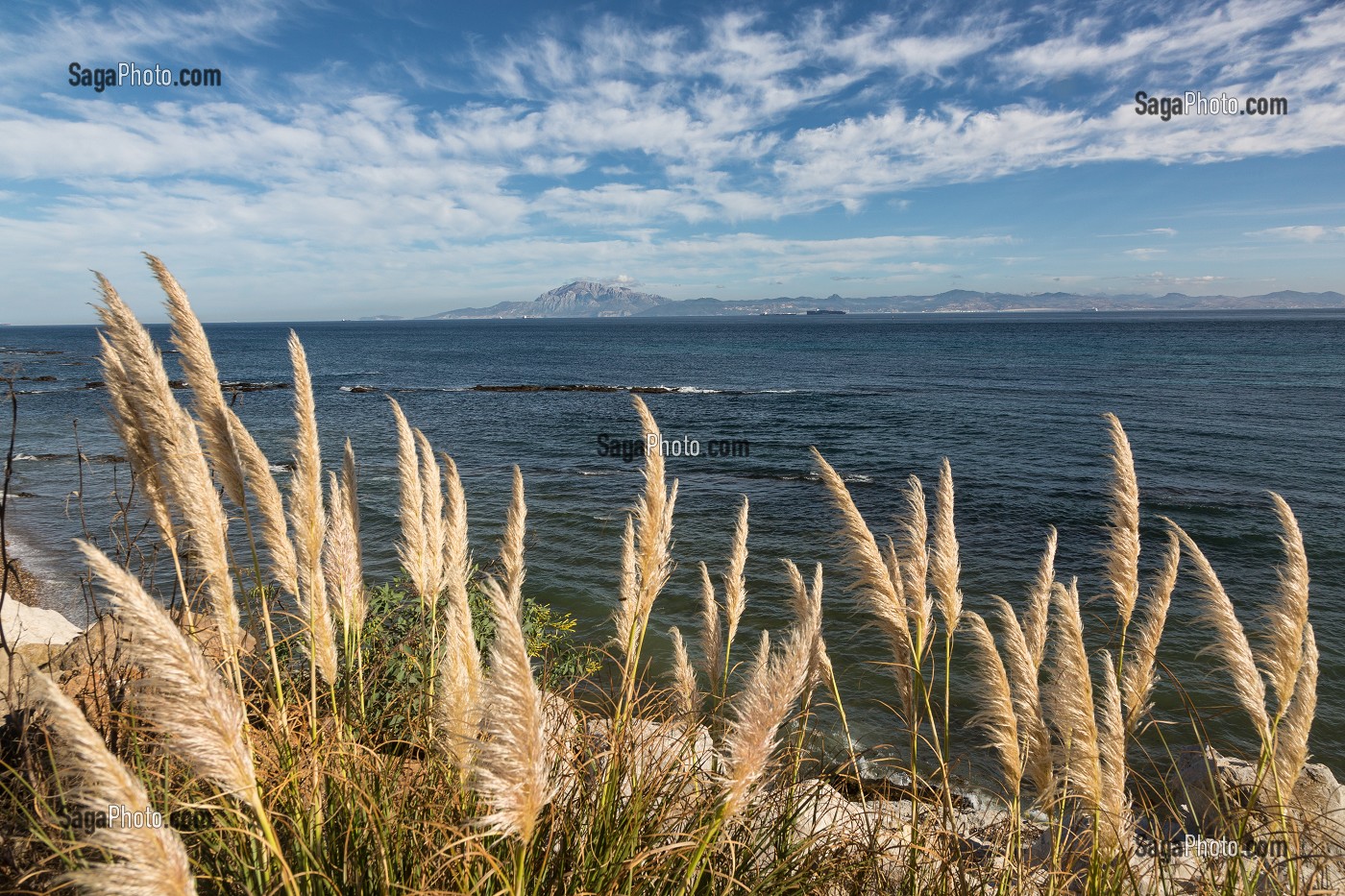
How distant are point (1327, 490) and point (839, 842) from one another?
2633 centimetres

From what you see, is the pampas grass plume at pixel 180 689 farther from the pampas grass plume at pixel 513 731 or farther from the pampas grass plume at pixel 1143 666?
the pampas grass plume at pixel 1143 666

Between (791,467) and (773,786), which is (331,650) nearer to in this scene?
(773,786)

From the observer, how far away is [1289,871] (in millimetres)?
3121

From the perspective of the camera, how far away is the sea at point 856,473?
1242 cm

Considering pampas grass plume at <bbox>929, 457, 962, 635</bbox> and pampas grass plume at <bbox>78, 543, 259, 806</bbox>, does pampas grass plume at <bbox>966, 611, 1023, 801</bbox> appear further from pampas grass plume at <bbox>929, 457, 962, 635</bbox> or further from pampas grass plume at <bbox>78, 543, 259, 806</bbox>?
pampas grass plume at <bbox>78, 543, 259, 806</bbox>

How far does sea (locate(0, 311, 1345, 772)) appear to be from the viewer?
40.7 ft

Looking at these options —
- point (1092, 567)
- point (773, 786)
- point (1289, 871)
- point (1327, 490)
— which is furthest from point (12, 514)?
point (1327, 490)

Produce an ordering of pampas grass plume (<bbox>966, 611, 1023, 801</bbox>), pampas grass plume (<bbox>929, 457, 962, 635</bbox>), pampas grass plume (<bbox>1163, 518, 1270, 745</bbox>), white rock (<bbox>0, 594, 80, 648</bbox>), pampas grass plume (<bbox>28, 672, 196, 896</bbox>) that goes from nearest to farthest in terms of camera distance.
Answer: pampas grass plume (<bbox>28, 672, 196, 896</bbox>) < pampas grass plume (<bbox>966, 611, 1023, 801</bbox>) < pampas grass plume (<bbox>1163, 518, 1270, 745</bbox>) < pampas grass plume (<bbox>929, 457, 962, 635</bbox>) < white rock (<bbox>0, 594, 80, 648</bbox>)

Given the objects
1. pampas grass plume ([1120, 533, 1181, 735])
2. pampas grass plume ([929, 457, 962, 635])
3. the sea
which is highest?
pampas grass plume ([929, 457, 962, 635])

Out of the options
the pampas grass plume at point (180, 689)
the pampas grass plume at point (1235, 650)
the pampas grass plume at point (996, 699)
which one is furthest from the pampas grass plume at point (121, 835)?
the pampas grass plume at point (1235, 650)

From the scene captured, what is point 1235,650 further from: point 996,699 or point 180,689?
point 180,689

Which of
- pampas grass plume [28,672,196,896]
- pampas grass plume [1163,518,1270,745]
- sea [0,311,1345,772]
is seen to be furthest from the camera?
sea [0,311,1345,772]

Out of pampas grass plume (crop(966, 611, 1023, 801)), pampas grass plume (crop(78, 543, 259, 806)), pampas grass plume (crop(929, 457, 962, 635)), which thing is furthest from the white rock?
pampas grass plume (crop(966, 611, 1023, 801))

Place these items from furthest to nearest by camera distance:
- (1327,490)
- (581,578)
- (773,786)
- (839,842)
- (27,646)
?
(1327,490) → (581,578) → (27,646) → (773,786) → (839,842)
